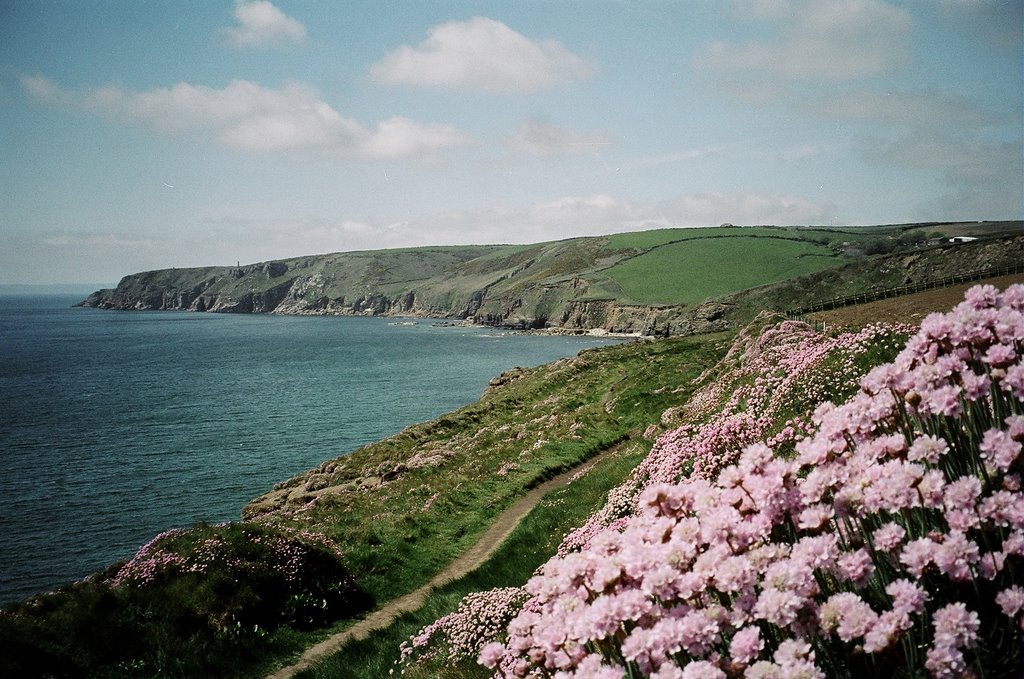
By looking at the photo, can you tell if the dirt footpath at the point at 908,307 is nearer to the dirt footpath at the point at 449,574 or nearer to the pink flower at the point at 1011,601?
the dirt footpath at the point at 449,574

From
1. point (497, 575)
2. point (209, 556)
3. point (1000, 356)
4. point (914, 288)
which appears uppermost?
point (914, 288)

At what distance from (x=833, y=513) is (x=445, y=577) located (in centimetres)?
1383

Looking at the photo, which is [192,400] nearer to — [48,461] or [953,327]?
[48,461]

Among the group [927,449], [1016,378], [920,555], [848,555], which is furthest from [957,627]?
[1016,378]

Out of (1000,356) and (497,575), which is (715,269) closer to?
(497,575)

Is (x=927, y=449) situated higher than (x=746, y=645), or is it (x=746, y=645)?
(x=927, y=449)

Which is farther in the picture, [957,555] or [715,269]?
[715,269]

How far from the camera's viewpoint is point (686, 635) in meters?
3.37

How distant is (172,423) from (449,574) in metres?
53.2

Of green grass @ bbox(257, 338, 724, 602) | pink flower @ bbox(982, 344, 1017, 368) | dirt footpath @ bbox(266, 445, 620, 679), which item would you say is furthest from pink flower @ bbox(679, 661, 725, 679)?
green grass @ bbox(257, 338, 724, 602)

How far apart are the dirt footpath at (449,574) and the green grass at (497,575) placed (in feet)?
2.85

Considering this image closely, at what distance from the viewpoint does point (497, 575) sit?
1230 centimetres

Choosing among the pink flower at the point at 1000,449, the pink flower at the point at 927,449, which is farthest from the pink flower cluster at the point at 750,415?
the pink flower at the point at 1000,449

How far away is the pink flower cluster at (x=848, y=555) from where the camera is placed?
127 inches
